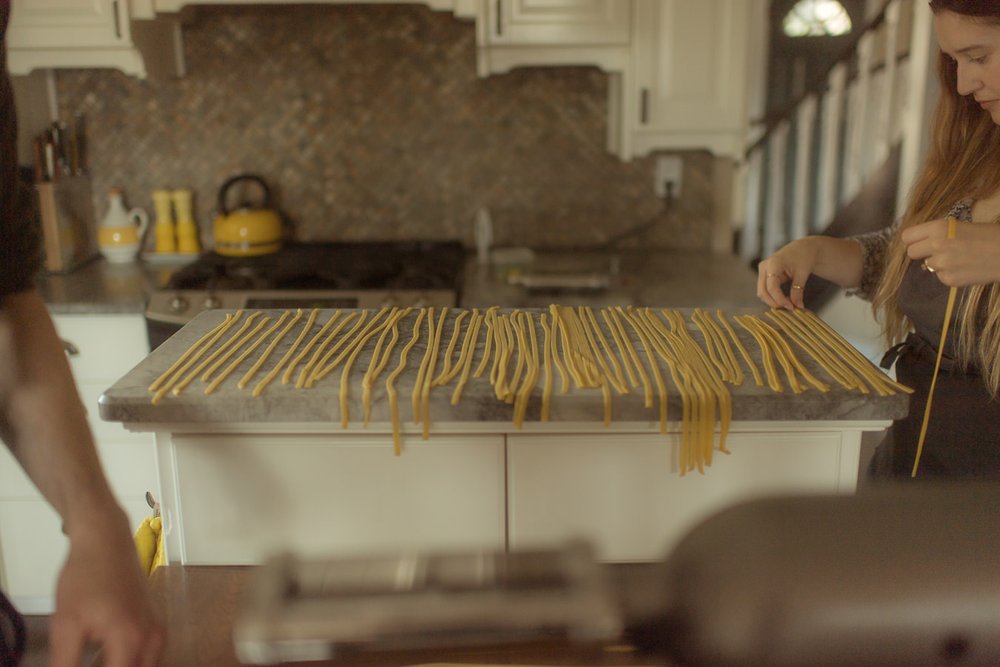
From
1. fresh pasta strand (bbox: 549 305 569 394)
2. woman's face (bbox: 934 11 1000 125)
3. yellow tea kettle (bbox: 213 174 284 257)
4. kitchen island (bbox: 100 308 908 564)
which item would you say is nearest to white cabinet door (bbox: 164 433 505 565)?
kitchen island (bbox: 100 308 908 564)

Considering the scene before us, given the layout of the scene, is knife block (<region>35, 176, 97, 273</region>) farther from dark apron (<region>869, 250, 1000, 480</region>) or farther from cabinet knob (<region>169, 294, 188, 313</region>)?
dark apron (<region>869, 250, 1000, 480</region>)

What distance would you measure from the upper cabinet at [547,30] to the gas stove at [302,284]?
24.0 inches

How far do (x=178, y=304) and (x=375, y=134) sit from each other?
0.91 m

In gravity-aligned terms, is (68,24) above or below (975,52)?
above

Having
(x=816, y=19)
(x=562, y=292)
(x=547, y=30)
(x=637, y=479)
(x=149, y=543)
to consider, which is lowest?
(x=149, y=543)

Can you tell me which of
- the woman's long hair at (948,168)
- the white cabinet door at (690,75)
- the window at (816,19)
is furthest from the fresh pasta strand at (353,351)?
the window at (816,19)

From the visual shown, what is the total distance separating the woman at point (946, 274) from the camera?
1.30 m

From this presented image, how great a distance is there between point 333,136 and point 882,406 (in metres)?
2.27

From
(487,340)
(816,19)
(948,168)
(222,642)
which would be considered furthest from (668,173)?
(816,19)

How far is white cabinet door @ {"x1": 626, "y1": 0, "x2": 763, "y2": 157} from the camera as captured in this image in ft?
8.34

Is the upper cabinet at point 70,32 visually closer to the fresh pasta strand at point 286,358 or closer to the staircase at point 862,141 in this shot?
the fresh pasta strand at point 286,358

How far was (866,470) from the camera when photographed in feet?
5.32

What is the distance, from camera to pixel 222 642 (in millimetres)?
880

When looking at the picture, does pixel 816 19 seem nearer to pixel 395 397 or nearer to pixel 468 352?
pixel 468 352
